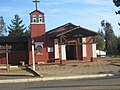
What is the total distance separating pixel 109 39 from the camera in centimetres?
9769

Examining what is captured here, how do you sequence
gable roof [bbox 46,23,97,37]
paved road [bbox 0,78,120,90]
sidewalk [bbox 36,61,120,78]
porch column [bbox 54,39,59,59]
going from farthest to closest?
porch column [bbox 54,39,59,59] < gable roof [bbox 46,23,97,37] < sidewalk [bbox 36,61,120,78] < paved road [bbox 0,78,120,90]

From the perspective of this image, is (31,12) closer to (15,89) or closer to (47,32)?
(47,32)

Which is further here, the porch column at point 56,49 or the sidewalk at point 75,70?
the porch column at point 56,49

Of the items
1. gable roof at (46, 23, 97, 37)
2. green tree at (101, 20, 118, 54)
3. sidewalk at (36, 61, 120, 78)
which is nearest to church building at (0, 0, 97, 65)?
gable roof at (46, 23, 97, 37)

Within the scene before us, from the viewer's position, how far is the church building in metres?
42.2

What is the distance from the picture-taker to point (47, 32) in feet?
149

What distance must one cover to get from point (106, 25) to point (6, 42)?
81553mm

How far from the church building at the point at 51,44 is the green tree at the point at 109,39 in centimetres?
3182

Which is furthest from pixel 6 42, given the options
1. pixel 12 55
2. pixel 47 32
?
pixel 47 32

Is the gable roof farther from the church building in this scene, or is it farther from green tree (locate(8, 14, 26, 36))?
green tree (locate(8, 14, 26, 36))

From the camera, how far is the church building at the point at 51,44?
4225 cm

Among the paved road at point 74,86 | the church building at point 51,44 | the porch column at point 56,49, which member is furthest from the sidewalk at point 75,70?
the porch column at point 56,49

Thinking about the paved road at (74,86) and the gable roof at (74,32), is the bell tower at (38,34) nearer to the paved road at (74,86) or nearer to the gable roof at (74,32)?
the gable roof at (74,32)

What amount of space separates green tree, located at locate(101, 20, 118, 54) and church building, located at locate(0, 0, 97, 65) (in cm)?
3182
